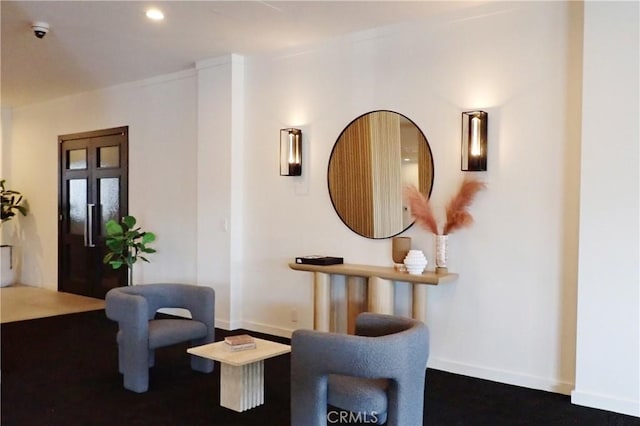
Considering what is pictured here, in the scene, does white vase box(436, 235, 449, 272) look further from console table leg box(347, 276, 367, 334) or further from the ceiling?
the ceiling

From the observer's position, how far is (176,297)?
14.7 ft

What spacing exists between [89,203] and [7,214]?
194 centimetres

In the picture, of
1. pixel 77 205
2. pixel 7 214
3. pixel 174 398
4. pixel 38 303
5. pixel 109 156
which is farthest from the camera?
pixel 7 214

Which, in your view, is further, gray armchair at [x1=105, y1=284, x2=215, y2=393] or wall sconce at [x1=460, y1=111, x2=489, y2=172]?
wall sconce at [x1=460, y1=111, x2=489, y2=172]

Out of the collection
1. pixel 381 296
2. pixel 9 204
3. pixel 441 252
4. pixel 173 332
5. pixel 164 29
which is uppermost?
pixel 164 29

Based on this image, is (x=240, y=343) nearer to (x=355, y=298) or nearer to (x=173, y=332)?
(x=173, y=332)

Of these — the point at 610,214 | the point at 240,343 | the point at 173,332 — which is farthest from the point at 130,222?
the point at 610,214

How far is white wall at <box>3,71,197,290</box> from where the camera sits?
631cm

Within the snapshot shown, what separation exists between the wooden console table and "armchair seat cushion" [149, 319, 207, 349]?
1009mm

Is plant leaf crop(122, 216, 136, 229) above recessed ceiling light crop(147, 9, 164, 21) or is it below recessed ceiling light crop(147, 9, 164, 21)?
below

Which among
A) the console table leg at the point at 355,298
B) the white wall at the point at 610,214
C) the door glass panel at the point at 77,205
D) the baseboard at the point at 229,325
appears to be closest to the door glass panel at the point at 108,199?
the door glass panel at the point at 77,205

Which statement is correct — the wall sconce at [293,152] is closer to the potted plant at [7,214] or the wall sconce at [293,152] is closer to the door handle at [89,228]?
the door handle at [89,228]

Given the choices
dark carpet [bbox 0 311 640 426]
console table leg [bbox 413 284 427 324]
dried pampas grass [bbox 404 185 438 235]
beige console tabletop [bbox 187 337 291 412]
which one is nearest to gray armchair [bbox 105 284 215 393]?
dark carpet [bbox 0 311 640 426]

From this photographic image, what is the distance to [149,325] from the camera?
4168 mm
